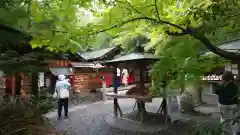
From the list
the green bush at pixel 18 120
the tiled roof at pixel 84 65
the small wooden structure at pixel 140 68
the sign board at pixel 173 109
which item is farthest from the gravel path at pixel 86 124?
the tiled roof at pixel 84 65

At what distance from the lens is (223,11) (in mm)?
1739

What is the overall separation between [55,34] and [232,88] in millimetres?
4962

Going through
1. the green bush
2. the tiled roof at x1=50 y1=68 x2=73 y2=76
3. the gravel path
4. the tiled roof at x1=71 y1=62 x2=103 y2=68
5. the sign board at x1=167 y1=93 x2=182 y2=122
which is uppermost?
the tiled roof at x1=71 y1=62 x2=103 y2=68

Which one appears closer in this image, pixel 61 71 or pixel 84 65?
pixel 61 71

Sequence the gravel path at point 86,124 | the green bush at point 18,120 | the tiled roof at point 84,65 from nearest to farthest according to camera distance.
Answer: the green bush at point 18,120, the gravel path at point 86,124, the tiled roof at point 84,65

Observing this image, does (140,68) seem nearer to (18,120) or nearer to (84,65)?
(18,120)

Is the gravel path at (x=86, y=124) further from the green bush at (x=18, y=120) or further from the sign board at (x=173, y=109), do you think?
the green bush at (x=18, y=120)

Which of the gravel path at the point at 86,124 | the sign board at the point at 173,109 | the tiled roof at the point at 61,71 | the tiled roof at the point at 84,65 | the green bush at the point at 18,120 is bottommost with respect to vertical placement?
the gravel path at the point at 86,124

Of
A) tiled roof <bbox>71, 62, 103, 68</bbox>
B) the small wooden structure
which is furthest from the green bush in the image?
tiled roof <bbox>71, 62, 103, 68</bbox>

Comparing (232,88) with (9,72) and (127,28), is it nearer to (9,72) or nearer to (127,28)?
(127,28)

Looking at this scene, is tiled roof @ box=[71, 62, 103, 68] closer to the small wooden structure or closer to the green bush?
the small wooden structure

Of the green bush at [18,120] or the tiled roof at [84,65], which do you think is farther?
the tiled roof at [84,65]

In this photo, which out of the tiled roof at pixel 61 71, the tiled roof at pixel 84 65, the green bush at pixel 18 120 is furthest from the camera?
the tiled roof at pixel 84 65

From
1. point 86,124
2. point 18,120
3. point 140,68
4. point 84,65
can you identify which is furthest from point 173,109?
point 84,65
